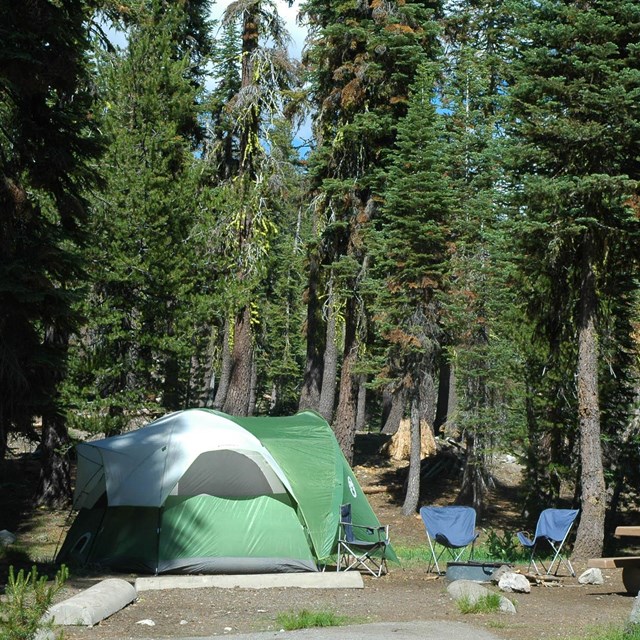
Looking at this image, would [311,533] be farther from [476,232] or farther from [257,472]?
[476,232]

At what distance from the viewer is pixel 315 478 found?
41.6 feet

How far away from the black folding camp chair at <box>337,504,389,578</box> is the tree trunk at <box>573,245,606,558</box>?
352 centimetres

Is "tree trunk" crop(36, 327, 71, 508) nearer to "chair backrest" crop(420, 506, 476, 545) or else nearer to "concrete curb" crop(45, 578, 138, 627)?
"chair backrest" crop(420, 506, 476, 545)

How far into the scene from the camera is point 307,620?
27.4ft

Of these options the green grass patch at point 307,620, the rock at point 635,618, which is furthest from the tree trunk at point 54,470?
the rock at point 635,618

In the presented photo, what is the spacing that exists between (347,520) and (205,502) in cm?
215

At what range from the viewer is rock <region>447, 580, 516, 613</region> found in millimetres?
9422

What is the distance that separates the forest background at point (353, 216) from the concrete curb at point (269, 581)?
3.17 m

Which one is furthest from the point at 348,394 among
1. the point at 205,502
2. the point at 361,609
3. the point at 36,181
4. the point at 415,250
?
the point at 361,609

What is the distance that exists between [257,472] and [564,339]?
276 inches

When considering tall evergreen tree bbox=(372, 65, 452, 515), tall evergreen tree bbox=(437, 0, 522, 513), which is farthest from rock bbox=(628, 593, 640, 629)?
tall evergreen tree bbox=(372, 65, 452, 515)

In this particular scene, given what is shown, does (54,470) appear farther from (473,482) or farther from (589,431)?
(589,431)

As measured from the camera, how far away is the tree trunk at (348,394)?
2145 centimetres

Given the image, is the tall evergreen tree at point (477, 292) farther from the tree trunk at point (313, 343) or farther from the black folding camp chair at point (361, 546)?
the black folding camp chair at point (361, 546)
